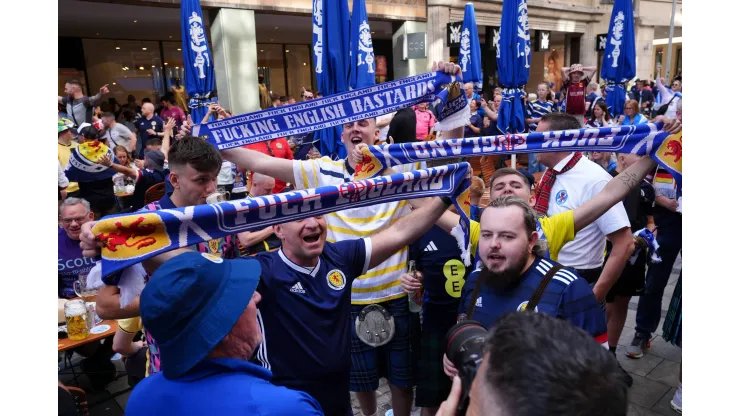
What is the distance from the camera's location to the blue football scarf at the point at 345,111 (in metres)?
3.57

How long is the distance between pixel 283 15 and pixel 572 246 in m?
13.9

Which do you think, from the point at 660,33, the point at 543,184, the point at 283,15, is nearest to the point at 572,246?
the point at 543,184

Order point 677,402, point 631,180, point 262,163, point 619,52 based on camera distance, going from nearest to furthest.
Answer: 1. point 631,180
2. point 262,163
3. point 677,402
4. point 619,52

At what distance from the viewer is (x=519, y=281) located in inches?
89.1

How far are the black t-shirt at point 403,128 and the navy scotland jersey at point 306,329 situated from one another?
8.19 feet

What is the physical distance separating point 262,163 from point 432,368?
5.91 feet

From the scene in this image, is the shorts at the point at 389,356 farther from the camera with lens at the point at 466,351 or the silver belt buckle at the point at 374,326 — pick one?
the camera with lens at the point at 466,351

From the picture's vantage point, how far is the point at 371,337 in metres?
3.16

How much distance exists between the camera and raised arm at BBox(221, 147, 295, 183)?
3.49 meters

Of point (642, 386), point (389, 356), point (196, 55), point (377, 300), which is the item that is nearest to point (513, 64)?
point (196, 55)

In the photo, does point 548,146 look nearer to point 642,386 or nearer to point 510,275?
point 510,275

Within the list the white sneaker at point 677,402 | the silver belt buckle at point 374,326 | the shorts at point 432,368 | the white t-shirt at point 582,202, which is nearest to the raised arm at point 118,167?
the silver belt buckle at point 374,326

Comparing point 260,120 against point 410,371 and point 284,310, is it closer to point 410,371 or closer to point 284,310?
point 284,310

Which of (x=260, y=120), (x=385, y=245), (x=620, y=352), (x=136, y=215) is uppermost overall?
(x=260, y=120)
